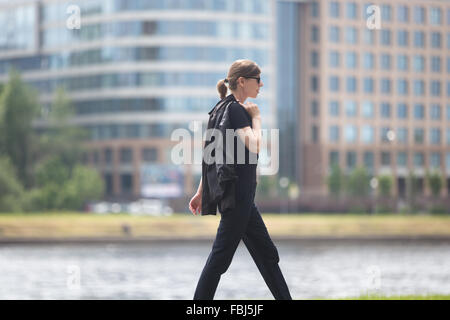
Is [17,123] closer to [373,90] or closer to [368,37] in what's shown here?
[373,90]

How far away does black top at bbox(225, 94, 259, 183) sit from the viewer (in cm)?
577

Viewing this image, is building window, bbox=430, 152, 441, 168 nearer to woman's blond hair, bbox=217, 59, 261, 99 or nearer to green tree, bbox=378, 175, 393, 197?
green tree, bbox=378, 175, 393, 197

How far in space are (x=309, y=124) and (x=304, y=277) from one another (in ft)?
250

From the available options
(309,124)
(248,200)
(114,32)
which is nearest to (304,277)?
(248,200)

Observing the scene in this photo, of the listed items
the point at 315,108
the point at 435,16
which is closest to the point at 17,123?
the point at 315,108

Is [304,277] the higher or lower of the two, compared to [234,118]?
lower

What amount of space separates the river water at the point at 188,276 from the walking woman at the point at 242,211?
244 inches

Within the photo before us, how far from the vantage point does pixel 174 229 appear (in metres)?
40.2

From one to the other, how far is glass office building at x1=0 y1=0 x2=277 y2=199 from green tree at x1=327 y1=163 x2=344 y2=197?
7756 millimetres

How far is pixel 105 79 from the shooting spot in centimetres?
8575

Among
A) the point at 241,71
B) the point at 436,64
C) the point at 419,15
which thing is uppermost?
the point at 419,15

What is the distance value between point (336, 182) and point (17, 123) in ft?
112

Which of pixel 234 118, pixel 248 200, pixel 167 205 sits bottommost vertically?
pixel 167 205
